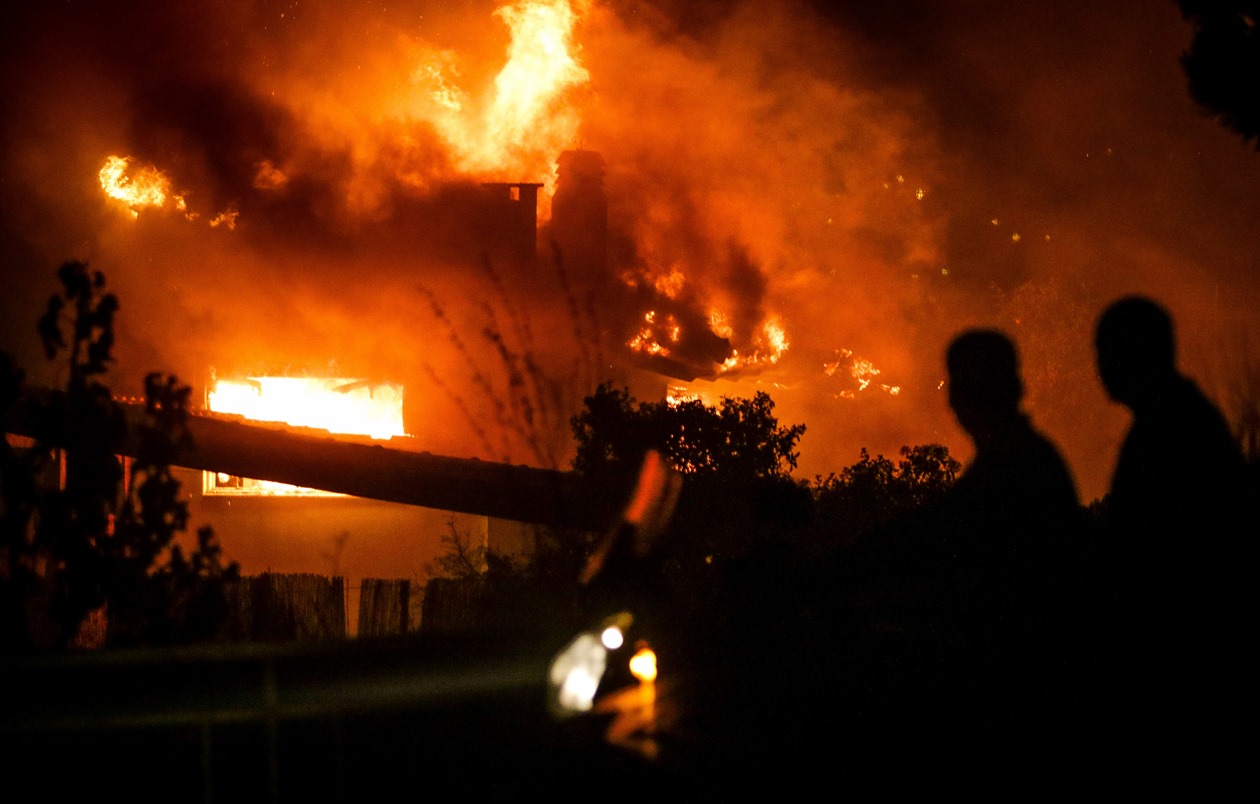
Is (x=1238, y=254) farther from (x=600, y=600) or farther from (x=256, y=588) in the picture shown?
(x=600, y=600)

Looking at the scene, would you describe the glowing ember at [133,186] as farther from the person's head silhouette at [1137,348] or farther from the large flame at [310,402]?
the person's head silhouette at [1137,348]

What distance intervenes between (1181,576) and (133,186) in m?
25.0

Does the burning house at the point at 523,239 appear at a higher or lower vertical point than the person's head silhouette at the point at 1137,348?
higher

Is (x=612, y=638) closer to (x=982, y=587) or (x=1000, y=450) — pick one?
(x=982, y=587)

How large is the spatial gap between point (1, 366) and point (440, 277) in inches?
784

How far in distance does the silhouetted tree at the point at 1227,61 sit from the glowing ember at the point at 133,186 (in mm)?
23387

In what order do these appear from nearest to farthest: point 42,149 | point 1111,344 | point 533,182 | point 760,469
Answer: point 1111,344 → point 760,469 → point 42,149 → point 533,182

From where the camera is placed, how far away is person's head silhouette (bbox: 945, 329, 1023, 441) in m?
4.24

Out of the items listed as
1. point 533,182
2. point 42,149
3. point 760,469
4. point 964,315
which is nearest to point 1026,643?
point 760,469

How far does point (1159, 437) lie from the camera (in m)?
3.54

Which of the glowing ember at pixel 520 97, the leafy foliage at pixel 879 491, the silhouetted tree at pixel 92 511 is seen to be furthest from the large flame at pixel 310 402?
the silhouetted tree at pixel 92 511

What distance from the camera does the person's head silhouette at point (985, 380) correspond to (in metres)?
4.24

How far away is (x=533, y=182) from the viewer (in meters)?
26.4

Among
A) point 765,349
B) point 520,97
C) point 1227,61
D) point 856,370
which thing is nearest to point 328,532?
point 520,97
